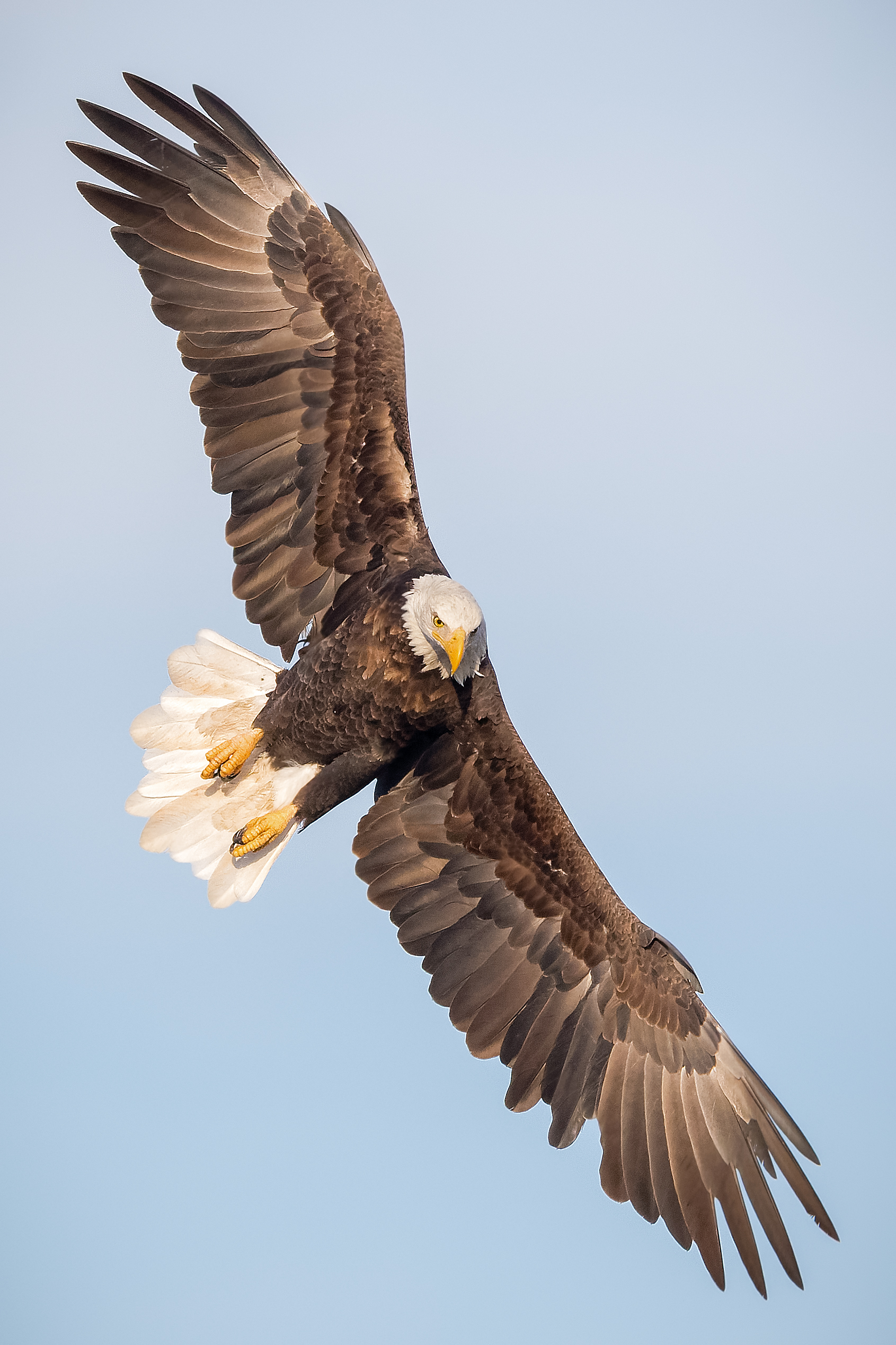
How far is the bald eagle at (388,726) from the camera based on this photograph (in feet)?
19.4

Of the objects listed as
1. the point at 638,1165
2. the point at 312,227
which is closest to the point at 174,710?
the point at 312,227

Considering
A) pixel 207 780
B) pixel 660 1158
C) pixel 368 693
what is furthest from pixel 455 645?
pixel 660 1158

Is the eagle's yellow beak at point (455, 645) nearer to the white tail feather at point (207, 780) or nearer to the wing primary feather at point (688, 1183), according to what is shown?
the white tail feather at point (207, 780)

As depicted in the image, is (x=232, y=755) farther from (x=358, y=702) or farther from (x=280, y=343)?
(x=280, y=343)

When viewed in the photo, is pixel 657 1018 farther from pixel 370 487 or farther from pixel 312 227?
pixel 312 227

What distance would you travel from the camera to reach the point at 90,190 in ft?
19.1

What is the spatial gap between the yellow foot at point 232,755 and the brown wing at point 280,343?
706mm

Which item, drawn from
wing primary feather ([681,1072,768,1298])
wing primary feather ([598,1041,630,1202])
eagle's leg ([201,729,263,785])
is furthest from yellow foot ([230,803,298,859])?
wing primary feather ([681,1072,768,1298])

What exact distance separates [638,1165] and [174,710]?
9.83 feet

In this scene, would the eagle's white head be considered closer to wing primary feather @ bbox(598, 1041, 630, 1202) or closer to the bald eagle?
the bald eagle

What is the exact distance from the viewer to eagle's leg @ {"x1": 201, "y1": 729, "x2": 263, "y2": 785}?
21.0 feet

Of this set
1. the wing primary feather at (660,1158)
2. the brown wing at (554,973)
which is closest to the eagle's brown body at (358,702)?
the brown wing at (554,973)

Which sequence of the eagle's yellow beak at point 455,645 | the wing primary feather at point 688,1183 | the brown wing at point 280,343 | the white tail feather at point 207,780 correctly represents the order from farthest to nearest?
the white tail feather at point 207,780 < the brown wing at point 280,343 < the wing primary feather at point 688,1183 < the eagle's yellow beak at point 455,645

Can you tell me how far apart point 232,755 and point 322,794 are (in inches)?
19.5
